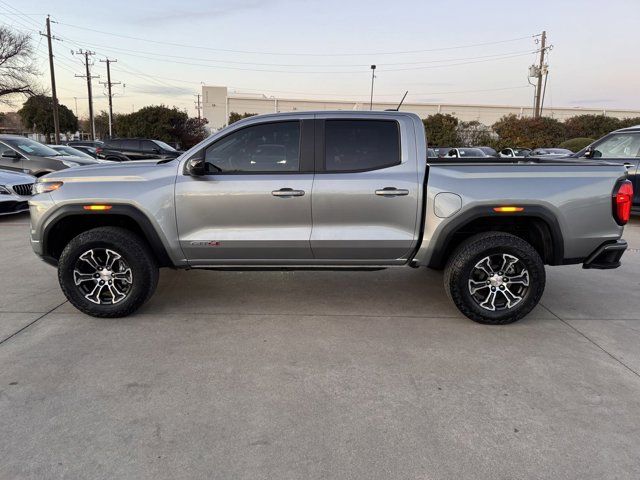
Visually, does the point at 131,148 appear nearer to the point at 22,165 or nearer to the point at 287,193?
the point at 22,165

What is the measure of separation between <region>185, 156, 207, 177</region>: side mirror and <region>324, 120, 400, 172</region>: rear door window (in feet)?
3.63

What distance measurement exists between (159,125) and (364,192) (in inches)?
1836

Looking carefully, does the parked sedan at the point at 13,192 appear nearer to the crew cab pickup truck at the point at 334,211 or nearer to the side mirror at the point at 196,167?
the crew cab pickup truck at the point at 334,211

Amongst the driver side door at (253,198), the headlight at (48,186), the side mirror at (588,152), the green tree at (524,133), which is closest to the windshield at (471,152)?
the side mirror at (588,152)

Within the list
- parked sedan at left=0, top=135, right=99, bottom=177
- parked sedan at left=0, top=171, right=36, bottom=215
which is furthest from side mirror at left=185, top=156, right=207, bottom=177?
parked sedan at left=0, top=135, right=99, bottom=177

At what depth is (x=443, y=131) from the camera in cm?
3781

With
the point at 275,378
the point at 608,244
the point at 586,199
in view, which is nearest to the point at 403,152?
the point at 586,199

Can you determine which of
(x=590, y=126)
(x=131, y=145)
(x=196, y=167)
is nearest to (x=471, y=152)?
(x=131, y=145)

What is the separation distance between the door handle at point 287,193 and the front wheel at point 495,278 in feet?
5.08

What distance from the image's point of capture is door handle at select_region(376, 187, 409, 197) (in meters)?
4.17

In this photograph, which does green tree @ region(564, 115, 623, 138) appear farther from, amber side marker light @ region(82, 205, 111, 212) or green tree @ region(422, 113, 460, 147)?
amber side marker light @ region(82, 205, 111, 212)

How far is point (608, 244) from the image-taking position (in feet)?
13.9

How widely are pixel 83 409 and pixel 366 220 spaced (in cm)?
264

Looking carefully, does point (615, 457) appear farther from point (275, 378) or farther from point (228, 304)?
point (228, 304)
